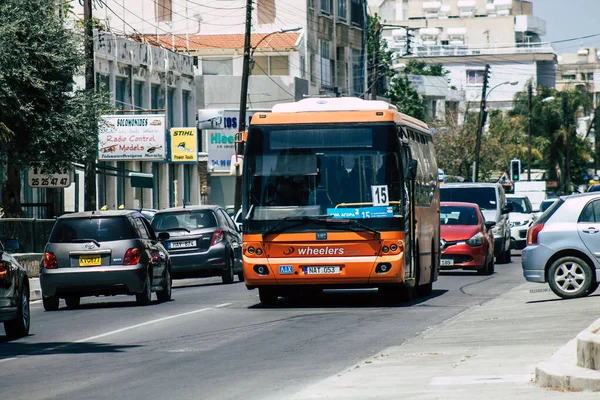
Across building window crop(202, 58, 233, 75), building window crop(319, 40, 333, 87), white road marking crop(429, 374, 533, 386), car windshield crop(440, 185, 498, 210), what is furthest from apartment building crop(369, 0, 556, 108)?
white road marking crop(429, 374, 533, 386)

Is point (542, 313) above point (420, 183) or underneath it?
underneath

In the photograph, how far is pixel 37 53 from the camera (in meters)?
35.6

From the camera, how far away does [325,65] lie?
72.8 m

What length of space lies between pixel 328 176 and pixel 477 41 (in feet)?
414

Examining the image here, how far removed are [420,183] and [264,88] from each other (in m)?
44.9

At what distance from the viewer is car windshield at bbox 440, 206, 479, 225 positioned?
31422 mm

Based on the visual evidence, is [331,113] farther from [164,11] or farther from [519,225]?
[164,11]

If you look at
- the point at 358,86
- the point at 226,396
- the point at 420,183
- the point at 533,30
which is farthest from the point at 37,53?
the point at 533,30

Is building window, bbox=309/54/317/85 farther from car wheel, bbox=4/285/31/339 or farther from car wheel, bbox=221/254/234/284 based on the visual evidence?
car wheel, bbox=4/285/31/339

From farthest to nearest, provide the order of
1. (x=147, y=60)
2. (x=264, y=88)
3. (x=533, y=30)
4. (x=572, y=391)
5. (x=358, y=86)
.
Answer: (x=533, y=30), (x=358, y=86), (x=264, y=88), (x=147, y=60), (x=572, y=391)

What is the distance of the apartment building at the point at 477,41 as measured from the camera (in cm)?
13525

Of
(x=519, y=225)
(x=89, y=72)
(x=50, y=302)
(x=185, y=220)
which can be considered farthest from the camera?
(x=519, y=225)

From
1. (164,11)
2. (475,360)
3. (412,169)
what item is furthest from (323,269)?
(164,11)

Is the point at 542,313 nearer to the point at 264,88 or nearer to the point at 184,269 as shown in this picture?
the point at 184,269
